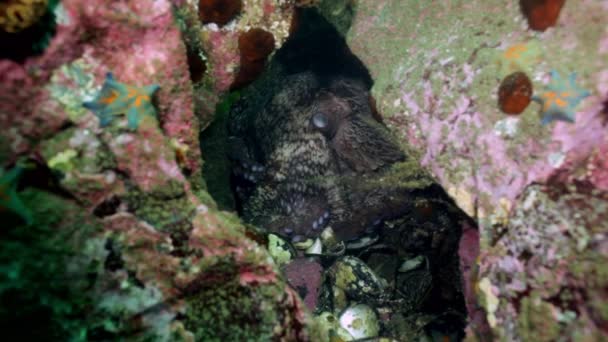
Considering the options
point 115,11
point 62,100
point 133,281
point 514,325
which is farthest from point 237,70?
point 514,325

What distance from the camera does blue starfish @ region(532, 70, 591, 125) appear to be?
2725 millimetres

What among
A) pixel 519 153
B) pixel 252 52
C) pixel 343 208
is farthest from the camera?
pixel 343 208

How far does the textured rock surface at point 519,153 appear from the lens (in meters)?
2.49

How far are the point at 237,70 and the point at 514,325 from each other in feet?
10.6

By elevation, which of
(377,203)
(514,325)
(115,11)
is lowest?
(377,203)

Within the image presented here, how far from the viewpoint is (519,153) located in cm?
299

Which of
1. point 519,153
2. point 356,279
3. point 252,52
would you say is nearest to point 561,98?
point 519,153

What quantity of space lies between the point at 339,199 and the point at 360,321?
1757 mm

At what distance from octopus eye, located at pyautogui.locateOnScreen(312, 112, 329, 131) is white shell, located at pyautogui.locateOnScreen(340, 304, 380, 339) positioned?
102 inches

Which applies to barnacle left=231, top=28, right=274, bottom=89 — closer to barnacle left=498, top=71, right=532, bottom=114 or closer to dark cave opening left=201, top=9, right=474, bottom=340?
dark cave opening left=201, top=9, right=474, bottom=340

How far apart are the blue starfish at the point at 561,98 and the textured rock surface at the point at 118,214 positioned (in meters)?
2.33

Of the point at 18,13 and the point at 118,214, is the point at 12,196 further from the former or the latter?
the point at 18,13

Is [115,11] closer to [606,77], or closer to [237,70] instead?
[237,70]

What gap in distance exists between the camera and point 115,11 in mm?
2250
